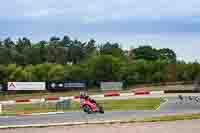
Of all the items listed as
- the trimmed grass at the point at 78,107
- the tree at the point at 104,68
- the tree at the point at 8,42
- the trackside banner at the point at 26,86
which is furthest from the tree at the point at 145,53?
the trimmed grass at the point at 78,107

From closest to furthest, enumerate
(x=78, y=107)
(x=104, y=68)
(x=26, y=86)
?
(x=78, y=107)
(x=26, y=86)
(x=104, y=68)

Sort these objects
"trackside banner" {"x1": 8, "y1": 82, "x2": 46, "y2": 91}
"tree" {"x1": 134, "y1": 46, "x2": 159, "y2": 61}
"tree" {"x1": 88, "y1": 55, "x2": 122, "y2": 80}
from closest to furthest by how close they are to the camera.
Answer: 1. "trackside banner" {"x1": 8, "y1": 82, "x2": 46, "y2": 91}
2. "tree" {"x1": 88, "y1": 55, "x2": 122, "y2": 80}
3. "tree" {"x1": 134, "y1": 46, "x2": 159, "y2": 61}

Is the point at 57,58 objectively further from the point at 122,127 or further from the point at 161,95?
the point at 122,127

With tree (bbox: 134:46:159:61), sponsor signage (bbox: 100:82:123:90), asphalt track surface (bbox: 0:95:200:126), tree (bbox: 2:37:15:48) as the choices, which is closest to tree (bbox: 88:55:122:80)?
sponsor signage (bbox: 100:82:123:90)

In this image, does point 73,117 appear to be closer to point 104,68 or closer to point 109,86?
point 109,86

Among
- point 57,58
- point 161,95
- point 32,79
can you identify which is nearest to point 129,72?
point 32,79

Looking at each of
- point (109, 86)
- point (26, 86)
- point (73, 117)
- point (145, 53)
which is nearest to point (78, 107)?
point (73, 117)

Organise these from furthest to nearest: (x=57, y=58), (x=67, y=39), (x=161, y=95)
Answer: (x=67, y=39) < (x=57, y=58) < (x=161, y=95)

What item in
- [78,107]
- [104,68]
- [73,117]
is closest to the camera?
[73,117]

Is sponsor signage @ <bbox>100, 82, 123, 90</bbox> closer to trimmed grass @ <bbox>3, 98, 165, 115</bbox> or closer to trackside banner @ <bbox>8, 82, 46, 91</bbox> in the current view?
trackside banner @ <bbox>8, 82, 46, 91</bbox>

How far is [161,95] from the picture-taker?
148ft

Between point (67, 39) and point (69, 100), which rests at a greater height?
point (67, 39)

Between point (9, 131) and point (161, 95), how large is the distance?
2931 cm

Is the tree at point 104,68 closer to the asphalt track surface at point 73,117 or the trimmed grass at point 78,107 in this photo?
the trimmed grass at point 78,107
